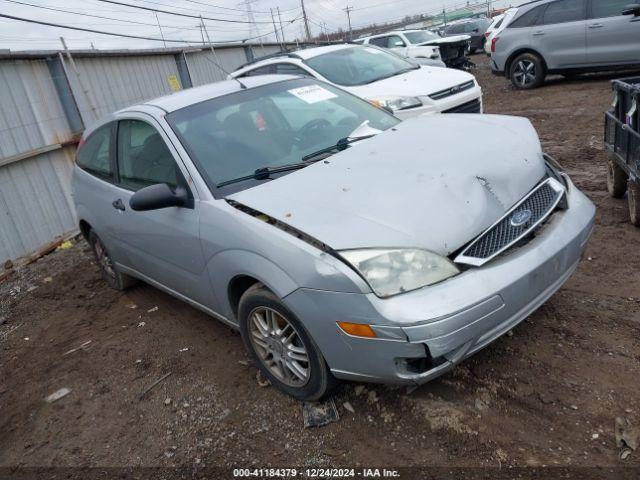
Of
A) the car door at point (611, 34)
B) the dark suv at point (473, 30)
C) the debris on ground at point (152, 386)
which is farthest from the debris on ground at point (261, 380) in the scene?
the dark suv at point (473, 30)

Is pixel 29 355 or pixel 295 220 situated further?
pixel 29 355

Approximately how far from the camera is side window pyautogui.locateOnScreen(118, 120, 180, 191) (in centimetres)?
329

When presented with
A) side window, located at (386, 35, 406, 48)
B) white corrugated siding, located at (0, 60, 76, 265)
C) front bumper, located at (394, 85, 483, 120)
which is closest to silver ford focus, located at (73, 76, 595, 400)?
front bumper, located at (394, 85, 483, 120)

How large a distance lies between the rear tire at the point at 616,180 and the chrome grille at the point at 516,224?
206 centimetres

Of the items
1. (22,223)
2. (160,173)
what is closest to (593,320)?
(160,173)

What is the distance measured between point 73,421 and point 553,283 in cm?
293

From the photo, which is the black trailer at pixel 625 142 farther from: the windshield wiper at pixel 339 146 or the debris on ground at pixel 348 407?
the debris on ground at pixel 348 407

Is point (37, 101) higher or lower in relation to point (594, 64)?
higher

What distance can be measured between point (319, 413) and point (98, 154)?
9.69 ft

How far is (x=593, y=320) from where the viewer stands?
119 inches

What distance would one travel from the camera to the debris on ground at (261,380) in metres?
3.09

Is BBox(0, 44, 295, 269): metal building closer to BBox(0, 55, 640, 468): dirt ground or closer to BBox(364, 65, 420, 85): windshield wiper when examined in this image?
BBox(0, 55, 640, 468): dirt ground

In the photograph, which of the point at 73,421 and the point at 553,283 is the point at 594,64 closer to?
the point at 553,283

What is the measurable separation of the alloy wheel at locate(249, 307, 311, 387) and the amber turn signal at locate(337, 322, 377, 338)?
38 cm
